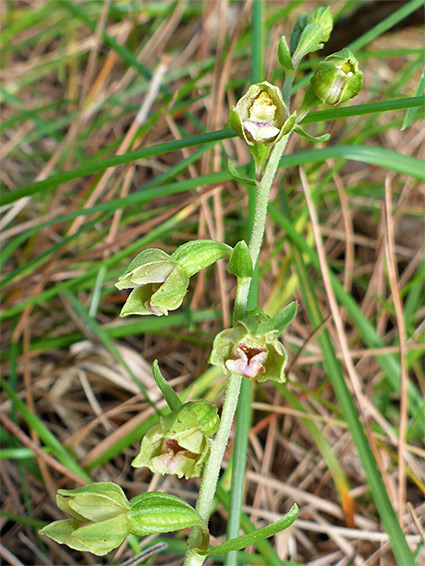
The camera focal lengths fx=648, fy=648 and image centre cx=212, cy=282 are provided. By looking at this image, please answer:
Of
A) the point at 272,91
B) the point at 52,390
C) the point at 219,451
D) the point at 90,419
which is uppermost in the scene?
the point at 272,91

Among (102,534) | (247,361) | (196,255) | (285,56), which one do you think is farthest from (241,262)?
(102,534)

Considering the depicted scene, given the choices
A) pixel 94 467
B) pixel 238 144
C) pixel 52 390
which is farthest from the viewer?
pixel 238 144

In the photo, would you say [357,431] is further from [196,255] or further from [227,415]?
[196,255]

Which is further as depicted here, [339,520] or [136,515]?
[339,520]

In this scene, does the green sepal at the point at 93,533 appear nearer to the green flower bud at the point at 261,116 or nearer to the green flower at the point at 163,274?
the green flower at the point at 163,274

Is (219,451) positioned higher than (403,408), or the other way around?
(219,451)

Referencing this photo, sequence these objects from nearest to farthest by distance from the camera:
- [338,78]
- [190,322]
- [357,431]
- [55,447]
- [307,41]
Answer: [338,78] < [307,41] < [357,431] < [55,447] < [190,322]

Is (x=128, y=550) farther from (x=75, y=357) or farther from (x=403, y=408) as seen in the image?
(x=403, y=408)

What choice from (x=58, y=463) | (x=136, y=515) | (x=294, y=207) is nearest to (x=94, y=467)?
(x=58, y=463)
